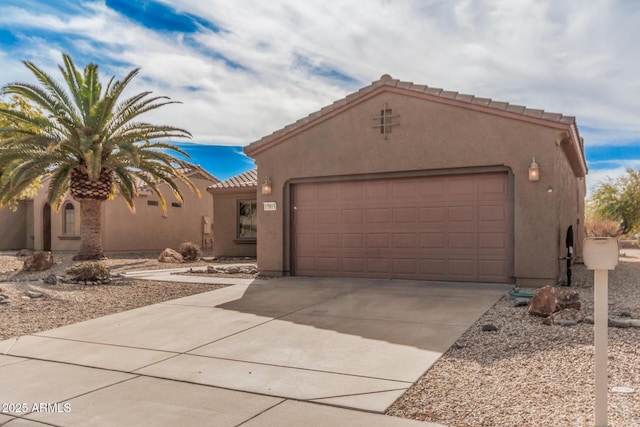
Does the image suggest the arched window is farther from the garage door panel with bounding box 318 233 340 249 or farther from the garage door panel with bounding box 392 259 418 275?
the garage door panel with bounding box 392 259 418 275

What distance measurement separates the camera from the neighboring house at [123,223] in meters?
23.4

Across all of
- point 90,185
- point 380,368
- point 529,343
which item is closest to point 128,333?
point 380,368

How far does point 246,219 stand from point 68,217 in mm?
9967

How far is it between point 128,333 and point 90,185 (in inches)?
435

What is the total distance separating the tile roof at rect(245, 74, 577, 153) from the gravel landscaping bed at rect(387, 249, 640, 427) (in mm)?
4933

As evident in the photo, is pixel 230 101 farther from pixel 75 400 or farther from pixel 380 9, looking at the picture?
pixel 75 400

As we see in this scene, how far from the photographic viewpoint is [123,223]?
23.5 metres

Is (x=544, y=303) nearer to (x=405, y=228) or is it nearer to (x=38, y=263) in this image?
(x=405, y=228)

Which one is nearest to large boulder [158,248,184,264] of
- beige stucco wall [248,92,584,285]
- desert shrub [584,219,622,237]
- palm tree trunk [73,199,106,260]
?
palm tree trunk [73,199,106,260]

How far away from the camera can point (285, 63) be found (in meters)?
13.2

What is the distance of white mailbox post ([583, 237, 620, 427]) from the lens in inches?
139

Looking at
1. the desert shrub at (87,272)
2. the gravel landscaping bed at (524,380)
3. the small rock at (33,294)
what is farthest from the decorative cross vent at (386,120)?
the small rock at (33,294)

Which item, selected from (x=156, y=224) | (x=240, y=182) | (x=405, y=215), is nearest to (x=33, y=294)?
(x=405, y=215)

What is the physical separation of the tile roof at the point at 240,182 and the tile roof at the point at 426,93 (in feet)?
21.7
